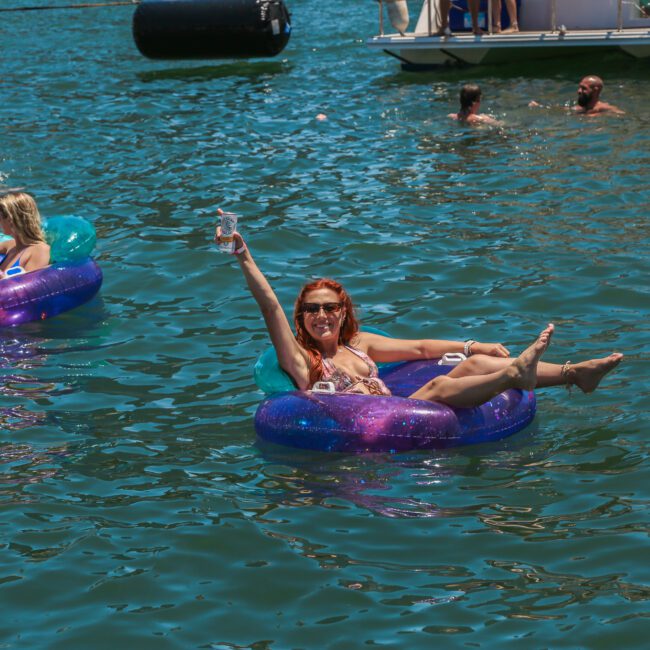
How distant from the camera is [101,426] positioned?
Result: 7293mm

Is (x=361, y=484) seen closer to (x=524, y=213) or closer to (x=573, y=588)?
(x=573, y=588)

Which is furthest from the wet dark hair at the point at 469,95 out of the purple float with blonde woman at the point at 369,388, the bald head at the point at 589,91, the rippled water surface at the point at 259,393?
the purple float with blonde woman at the point at 369,388

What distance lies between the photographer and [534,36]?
17500 millimetres

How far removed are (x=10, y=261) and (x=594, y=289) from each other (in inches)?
186

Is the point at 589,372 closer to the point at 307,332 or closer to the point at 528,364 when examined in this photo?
the point at 528,364

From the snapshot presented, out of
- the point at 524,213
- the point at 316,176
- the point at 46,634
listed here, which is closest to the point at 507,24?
the point at 316,176

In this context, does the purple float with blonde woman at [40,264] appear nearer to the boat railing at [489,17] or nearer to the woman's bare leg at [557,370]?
the woman's bare leg at [557,370]

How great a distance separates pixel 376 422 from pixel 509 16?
13436mm

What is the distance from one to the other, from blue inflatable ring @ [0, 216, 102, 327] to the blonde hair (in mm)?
209

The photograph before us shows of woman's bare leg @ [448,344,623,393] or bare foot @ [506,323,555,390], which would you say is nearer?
bare foot @ [506,323,555,390]

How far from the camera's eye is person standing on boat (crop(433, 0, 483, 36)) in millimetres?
17875

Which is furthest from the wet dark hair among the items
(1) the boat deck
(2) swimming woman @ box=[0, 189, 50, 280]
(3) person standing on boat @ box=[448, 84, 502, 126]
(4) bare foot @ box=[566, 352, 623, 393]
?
(4) bare foot @ box=[566, 352, 623, 393]

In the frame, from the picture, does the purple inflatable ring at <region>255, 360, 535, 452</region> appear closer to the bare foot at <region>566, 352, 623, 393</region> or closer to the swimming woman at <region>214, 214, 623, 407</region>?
the swimming woman at <region>214, 214, 623, 407</region>

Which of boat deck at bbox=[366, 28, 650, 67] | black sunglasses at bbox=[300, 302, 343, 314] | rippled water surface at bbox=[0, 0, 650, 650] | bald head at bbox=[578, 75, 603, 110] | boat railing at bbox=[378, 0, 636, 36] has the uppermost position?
boat railing at bbox=[378, 0, 636, 36]
